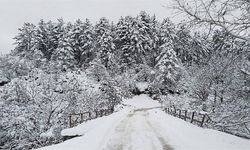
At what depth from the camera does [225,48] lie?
7555mm

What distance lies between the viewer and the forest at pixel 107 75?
655 inches

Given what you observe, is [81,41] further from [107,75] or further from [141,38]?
[107,75]

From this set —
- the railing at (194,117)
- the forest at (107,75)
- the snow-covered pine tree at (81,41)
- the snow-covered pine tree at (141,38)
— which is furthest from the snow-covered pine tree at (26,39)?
the railing at (194,117)

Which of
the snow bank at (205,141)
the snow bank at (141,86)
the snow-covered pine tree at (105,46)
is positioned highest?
the snow-covered pine tree at (105,46)

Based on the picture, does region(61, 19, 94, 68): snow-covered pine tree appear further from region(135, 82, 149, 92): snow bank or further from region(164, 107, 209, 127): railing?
region(164, 107, 209, 127): railing

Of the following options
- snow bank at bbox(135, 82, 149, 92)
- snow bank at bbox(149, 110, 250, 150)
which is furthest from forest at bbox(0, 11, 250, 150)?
snow bank at bbox(149, 110, 250, 150)

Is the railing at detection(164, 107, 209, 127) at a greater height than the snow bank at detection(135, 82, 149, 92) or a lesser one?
lesser

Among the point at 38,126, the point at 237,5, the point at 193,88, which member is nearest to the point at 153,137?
the point at 237,5

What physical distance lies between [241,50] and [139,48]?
48047mm

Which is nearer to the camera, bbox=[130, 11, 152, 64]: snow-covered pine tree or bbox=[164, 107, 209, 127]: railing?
bbox=[164, 107, 209, 127]: railing

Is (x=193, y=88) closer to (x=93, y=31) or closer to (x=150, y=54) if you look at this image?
(x=150, y=54)

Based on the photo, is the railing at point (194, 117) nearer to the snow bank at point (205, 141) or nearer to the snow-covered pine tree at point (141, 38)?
the snow bank at point (205, 141)

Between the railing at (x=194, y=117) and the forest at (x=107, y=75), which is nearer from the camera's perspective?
the railing at (x=194, y=117)

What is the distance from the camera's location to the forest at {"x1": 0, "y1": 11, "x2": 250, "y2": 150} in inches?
655
